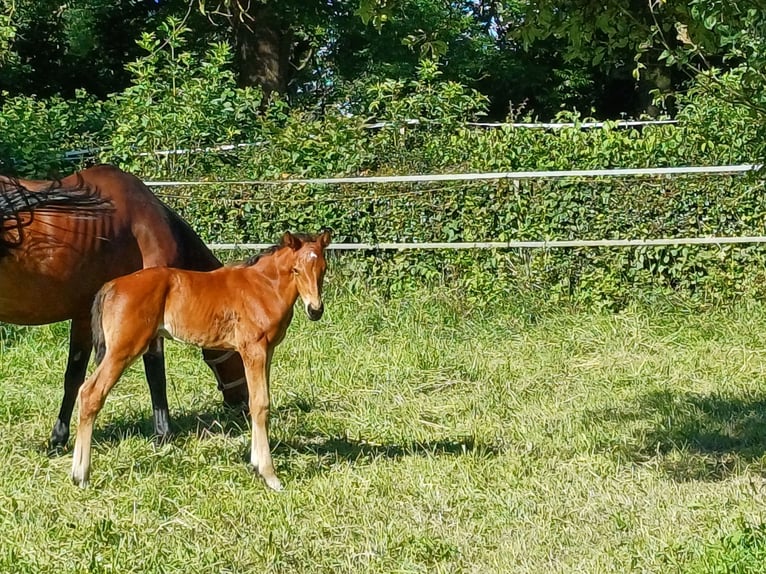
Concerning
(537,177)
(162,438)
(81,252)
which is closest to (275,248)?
(81,252)

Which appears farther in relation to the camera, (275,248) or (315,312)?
(275,248)

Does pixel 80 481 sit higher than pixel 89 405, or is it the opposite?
pixel 89 405

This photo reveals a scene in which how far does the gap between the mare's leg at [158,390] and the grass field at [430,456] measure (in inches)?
5.5

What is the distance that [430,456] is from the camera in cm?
624

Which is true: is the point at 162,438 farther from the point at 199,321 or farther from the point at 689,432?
the point at 689,432

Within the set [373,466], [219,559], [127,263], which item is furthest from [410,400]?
[219,559]

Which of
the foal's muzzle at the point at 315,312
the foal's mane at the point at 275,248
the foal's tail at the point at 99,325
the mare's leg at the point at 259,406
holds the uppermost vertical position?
the foal's mane at the point at 275,248

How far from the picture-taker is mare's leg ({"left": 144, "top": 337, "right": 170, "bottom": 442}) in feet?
22.2

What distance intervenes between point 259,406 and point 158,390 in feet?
4.49

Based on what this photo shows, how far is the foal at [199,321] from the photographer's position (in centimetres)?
559

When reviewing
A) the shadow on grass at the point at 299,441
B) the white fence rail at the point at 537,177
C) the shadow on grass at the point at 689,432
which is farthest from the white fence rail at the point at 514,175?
the shadow on grass at the point at 299,441

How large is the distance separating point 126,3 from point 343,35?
4.45 meters

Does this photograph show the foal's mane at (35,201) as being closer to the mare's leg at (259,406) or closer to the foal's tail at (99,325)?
the foal's tail at (99,325)

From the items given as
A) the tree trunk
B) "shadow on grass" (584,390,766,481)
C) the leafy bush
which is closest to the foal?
"shadow on grass" (584,390,766,481)
